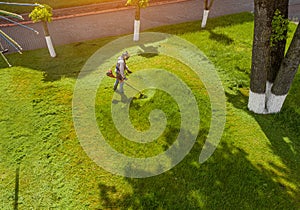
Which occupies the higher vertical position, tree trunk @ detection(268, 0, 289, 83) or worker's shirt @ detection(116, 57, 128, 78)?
tree trunk @ detection(268, 0, 289, 83)

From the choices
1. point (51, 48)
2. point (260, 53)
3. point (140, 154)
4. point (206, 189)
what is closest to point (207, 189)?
point (206, 189)

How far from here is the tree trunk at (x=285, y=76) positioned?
8.57m

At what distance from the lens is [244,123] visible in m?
9.65

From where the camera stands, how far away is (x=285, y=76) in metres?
9.15

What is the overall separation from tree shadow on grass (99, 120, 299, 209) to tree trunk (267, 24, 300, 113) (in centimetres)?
263

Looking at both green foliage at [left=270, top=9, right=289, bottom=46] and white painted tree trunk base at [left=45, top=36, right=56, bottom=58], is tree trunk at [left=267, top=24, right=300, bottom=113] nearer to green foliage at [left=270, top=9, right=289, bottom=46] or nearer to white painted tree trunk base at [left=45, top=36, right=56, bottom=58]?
green foliage at [left=270, top=9, right=289, bottom=46]

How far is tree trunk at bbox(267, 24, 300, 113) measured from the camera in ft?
28.1

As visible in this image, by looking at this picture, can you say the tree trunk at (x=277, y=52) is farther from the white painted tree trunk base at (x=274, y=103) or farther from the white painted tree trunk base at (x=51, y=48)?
the white painted tree trunk base at (x=51, y=48)

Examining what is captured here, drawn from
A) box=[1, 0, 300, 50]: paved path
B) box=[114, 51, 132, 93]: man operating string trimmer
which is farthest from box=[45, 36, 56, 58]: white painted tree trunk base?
box=[114, 51, 132, 93]: man operating string trimmer

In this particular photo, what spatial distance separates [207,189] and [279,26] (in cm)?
485

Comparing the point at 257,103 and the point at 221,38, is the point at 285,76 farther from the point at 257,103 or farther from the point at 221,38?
the point at 221,38

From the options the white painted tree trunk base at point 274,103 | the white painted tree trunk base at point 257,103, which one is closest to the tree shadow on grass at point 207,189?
the white painted tree trunk base at point 257,103

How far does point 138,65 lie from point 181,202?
6471 millimetres

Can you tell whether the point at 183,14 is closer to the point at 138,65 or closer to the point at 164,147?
the point at 138,65
